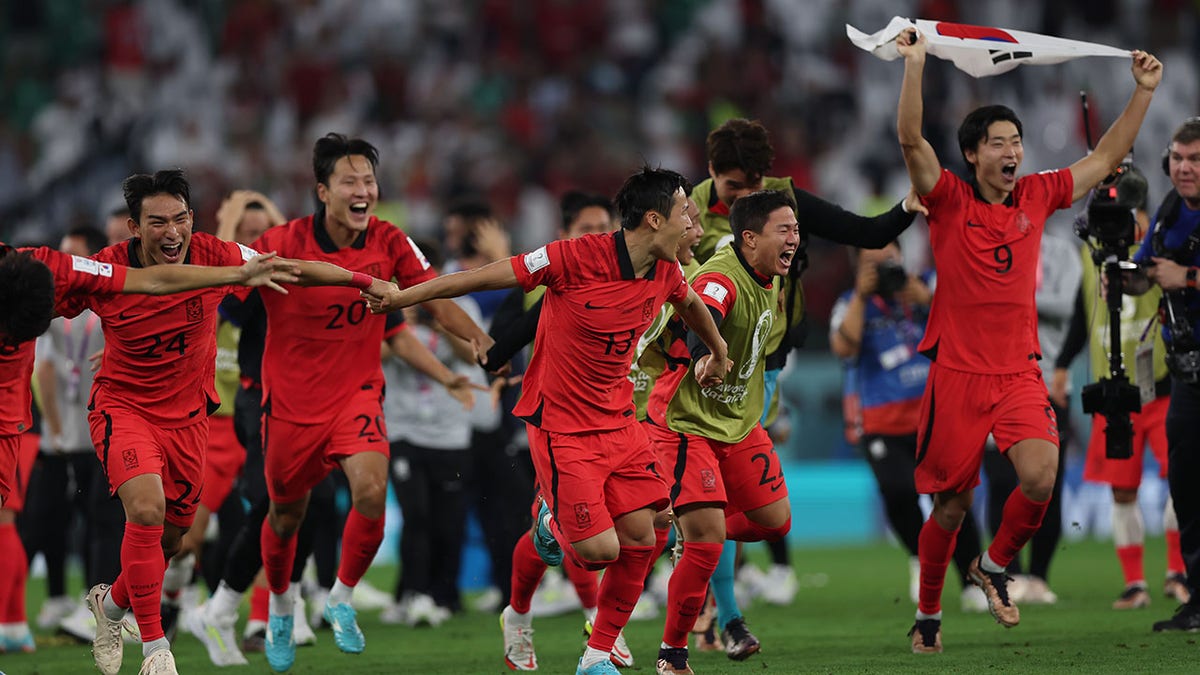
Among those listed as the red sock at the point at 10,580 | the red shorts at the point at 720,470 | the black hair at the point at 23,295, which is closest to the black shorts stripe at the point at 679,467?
the red shorts at the point at 720,470

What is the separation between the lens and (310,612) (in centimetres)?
1239

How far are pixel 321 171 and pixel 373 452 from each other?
153 cm

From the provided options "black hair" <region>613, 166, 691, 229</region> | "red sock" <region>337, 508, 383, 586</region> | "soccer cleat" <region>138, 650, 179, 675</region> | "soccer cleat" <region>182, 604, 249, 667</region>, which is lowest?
"soccer cleat" <region>182, 604, 249, 667</region>

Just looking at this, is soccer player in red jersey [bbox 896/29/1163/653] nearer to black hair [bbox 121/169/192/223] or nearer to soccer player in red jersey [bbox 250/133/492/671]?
soccer player in red jersey [bbox 250/133/492/671]

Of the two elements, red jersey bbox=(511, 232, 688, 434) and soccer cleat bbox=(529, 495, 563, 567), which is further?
soccer cleat bbox=(529, 495, 563, 567)

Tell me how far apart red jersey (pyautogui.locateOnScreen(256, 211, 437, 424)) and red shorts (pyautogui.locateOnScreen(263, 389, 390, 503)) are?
5 cm

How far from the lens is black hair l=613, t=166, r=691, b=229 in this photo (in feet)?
24.6

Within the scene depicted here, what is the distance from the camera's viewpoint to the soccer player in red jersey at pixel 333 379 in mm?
8586

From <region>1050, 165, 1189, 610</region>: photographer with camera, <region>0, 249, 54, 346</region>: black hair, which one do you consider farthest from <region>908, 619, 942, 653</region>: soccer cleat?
<region>0, 249, 54, 346</region>: black hair

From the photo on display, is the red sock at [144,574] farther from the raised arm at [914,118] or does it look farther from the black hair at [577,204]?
the black hair at [577,204]

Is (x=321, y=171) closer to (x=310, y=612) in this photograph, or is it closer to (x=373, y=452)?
(x=373, y=452)

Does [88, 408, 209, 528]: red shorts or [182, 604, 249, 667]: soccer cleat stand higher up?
[88, 408, 209, 528]: red shorts

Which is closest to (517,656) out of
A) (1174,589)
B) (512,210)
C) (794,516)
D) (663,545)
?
(663,545)

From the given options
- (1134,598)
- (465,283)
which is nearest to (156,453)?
(465,283)
